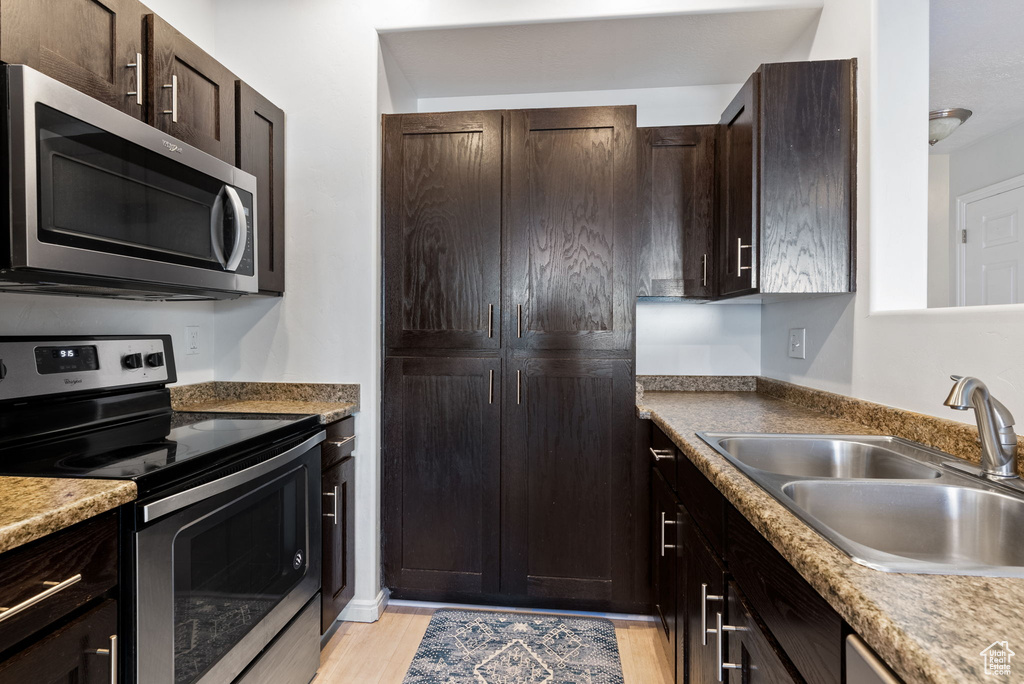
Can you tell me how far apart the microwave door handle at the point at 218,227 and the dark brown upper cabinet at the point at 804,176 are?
1.70m

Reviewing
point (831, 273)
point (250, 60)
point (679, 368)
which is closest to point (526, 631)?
point (679, 368)

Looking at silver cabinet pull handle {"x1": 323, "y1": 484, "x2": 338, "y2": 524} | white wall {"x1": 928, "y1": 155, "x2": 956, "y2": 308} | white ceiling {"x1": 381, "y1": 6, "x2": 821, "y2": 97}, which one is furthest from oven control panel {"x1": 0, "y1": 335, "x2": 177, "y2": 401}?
white wall {"x1": 928, "y1": 155, "x2": 956, "y2": 308}

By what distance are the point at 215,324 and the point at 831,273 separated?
7.60 feet

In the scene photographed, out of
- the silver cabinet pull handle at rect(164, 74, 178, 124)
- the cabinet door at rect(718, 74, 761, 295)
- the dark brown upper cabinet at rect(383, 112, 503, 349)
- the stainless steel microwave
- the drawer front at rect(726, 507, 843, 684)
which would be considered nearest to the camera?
the drawer front at rect(726, 507, 843, 684)

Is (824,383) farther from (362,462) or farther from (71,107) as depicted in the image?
(71,107)

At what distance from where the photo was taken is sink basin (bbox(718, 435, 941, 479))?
1.35 m

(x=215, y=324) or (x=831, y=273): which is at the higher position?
(x=831, y=273)

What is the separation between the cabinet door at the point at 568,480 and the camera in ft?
6.98

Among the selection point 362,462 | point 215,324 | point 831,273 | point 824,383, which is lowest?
point 362,462

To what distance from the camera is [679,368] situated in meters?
2.58

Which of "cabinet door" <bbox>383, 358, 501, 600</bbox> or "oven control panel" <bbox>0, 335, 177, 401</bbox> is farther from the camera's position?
"cabinet door" <bbox>383, 358, 501, 600</bbox>

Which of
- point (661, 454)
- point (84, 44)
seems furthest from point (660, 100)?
point (84, 44)

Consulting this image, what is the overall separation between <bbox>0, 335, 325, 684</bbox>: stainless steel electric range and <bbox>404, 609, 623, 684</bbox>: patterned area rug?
44cm

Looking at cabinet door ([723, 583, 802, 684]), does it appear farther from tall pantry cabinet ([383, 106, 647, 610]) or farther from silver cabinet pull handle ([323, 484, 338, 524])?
silver cabinet pull handle ([323, 484, 338, 524])
